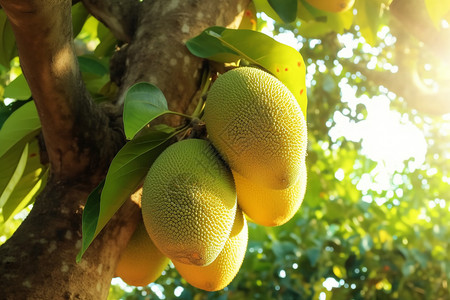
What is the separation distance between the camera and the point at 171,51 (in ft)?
3.18

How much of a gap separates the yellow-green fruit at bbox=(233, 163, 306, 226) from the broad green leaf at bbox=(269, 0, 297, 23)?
54 cm

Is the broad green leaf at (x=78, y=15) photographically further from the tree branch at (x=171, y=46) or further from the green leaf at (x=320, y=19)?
the green leaf at (x=320, y=19)

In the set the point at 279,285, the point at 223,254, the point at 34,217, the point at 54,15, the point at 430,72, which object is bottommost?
the point at 430,72

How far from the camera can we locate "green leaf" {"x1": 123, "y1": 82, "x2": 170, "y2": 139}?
2.32ft

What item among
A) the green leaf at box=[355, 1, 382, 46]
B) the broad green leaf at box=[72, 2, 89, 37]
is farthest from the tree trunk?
the green leaf at box=[355, 1, 382, 46]

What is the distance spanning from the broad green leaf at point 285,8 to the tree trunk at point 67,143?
37 cm

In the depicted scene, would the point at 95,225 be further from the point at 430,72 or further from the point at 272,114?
the point at 430,72

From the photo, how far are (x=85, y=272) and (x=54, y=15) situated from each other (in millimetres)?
356

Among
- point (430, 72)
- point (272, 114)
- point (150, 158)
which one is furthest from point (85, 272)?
point (430, 72)

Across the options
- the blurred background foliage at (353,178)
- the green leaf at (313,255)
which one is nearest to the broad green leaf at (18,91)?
the blurred background foliage at (353,178)

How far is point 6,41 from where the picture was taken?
4.37ft

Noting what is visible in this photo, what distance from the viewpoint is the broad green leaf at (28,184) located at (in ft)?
3.56

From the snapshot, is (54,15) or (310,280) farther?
(310,280)

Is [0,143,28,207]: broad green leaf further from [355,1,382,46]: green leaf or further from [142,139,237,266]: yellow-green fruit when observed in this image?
[355,1,382,46]: green leaf
